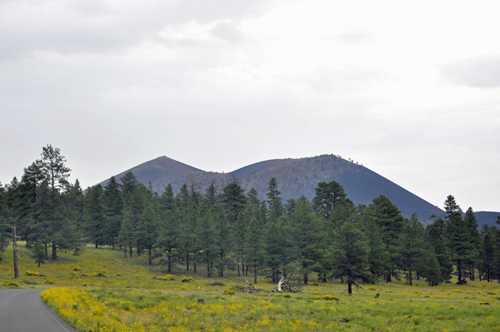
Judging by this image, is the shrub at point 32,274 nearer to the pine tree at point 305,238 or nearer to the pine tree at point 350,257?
the pine tree at point 305,238

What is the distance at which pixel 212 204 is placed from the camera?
106 m

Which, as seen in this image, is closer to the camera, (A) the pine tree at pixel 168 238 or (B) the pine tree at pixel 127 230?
(A) the pine tree at pixel 168 238

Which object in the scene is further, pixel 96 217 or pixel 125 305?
pixel 96 217

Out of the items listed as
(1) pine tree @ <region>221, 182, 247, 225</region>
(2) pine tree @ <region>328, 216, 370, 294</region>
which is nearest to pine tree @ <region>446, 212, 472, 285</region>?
(2) pine tree @ <region>328, 216, 370, 294</region>

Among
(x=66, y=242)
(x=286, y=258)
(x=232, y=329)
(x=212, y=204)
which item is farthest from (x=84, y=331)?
(x=212, y=204)

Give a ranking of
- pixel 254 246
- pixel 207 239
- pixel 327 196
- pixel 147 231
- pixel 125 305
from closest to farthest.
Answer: pixel 125 305 → pixel 254 246 → pixel 207 239 → pixel 147 231 → pixel 327 196

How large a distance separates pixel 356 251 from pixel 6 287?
1585 inches

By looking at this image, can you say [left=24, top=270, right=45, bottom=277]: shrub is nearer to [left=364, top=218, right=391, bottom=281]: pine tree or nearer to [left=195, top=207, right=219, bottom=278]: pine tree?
[left=195, top=207, right=219, bottom=278]: pine tree

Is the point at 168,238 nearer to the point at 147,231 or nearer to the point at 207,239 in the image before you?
the point at 207,239

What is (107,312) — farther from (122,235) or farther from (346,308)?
(122,235)

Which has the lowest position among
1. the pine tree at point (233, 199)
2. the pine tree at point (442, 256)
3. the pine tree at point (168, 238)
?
the pine tree at point (442, 256)

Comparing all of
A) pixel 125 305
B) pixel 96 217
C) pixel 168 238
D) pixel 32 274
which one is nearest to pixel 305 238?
pixel 168 238

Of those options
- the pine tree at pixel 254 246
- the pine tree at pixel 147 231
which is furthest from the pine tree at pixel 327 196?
the pine tree at pixel 147 231

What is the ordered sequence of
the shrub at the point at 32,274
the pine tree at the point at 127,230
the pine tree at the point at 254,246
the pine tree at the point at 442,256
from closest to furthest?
1. the shrub at the point at 32,274
2. the pine tree at the point at 254,246
3. the pine tree at the point at 442,256
4. the pine tree at the point at 127,230
